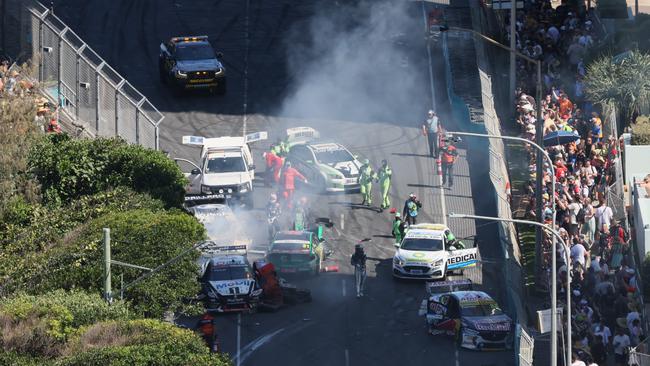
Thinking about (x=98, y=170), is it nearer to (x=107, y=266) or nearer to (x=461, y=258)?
(x=107, y=266)

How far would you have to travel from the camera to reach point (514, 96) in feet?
199

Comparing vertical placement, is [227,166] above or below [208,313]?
above

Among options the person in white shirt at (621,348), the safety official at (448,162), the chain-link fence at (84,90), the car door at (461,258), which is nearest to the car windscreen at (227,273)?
the car door at (461,258)

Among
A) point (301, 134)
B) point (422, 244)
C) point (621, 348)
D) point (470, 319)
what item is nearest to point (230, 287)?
point (422, 244)

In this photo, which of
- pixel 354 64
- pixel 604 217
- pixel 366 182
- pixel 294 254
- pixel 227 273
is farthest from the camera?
pixel 354 64

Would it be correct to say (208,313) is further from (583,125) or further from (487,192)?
(583,125)

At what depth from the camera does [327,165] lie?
57.1m

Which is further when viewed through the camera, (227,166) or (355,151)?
(355,151)

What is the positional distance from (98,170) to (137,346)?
14.5 meters

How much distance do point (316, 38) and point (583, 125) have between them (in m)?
17.0

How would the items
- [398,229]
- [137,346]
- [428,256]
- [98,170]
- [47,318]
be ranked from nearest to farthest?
[137,346] < [47,318] < [428,256] < [98,170] < [398,229]

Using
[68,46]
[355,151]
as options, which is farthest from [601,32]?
[68,46]

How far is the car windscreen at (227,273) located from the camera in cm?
4753

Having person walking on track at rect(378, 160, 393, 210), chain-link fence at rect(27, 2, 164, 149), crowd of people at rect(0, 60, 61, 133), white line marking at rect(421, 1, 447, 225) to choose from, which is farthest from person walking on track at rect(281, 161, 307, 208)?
crowd of people at rect(0, 60, 61, 133)
